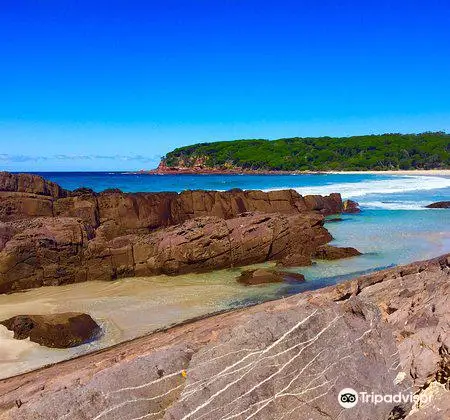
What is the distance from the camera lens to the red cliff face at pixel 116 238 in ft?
42.0

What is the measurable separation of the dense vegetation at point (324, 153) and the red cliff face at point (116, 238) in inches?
3913

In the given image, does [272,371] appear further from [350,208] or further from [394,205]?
[394,205]

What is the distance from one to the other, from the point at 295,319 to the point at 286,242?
37.1 feet

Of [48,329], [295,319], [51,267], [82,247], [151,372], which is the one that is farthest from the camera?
[82,247]

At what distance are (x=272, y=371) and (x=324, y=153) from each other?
432ft

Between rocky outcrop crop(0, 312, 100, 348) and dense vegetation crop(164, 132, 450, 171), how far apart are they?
4275 inches

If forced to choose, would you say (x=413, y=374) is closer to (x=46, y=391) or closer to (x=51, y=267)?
(x=46, y=391)

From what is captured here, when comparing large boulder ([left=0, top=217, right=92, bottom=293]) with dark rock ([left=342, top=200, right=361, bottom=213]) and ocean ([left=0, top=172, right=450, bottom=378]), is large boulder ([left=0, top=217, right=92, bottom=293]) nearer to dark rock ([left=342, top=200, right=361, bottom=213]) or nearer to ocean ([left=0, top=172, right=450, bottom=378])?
ocean ([left=0, top=172, right=450, bottom=378])

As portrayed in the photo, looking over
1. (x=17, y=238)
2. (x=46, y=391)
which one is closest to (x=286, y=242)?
(x=17, y=238)

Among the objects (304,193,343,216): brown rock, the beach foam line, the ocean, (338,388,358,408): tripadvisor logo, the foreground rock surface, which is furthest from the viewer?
the beach foam line

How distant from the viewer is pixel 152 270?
44.6 ft

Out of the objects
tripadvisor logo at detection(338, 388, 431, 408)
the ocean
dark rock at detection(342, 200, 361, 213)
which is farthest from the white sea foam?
tripadvisor logo at detection(338, 388, 431, 408)

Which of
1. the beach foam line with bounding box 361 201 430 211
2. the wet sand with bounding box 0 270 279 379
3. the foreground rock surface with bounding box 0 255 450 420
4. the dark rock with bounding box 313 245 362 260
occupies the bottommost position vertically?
the wet sand with bounding box 0 270 279 379

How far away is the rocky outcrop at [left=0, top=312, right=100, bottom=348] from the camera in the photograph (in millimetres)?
8102
